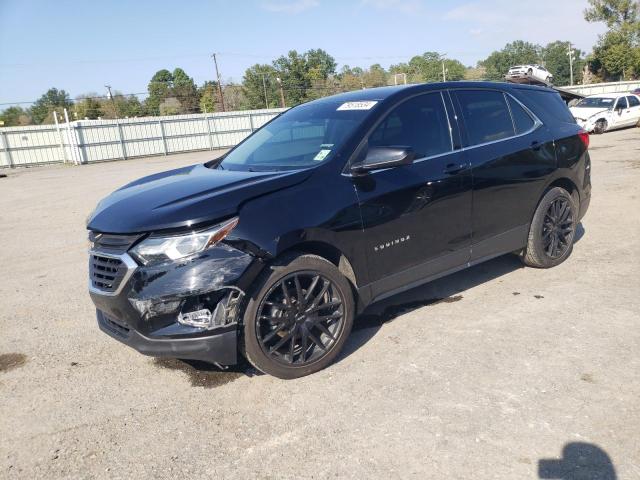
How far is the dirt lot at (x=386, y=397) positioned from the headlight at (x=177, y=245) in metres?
0.93

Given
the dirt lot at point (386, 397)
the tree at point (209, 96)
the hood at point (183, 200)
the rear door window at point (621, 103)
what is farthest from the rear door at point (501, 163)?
the tree at point (209, 96)

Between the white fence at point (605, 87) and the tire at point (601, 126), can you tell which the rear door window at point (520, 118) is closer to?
the tire at point (601, 126)

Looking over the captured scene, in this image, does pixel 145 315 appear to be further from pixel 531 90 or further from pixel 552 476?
pixel 531 90

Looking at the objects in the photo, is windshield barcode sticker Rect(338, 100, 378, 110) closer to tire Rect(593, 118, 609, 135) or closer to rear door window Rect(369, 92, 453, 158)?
rear door window Rect(369, 92, 453, 158)

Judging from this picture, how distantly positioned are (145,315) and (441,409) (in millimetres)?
1785

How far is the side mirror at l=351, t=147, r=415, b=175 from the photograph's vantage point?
342 cm

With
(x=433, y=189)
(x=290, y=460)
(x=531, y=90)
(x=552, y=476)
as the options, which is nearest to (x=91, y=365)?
(x=290, y=460)

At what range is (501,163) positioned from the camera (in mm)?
4398

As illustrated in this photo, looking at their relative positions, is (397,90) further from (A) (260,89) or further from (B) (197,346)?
(A) (260,89)

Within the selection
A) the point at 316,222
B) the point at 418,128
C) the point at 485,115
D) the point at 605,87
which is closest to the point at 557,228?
the point at 485,115

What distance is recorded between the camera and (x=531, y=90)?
513cm

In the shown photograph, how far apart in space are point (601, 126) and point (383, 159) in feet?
65.4

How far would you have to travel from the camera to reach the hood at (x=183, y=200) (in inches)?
117

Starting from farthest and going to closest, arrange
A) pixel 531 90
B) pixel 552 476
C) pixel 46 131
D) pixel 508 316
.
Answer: pixel 46 131, pixel 531 90, pixel 508 316, pixel 552 476
